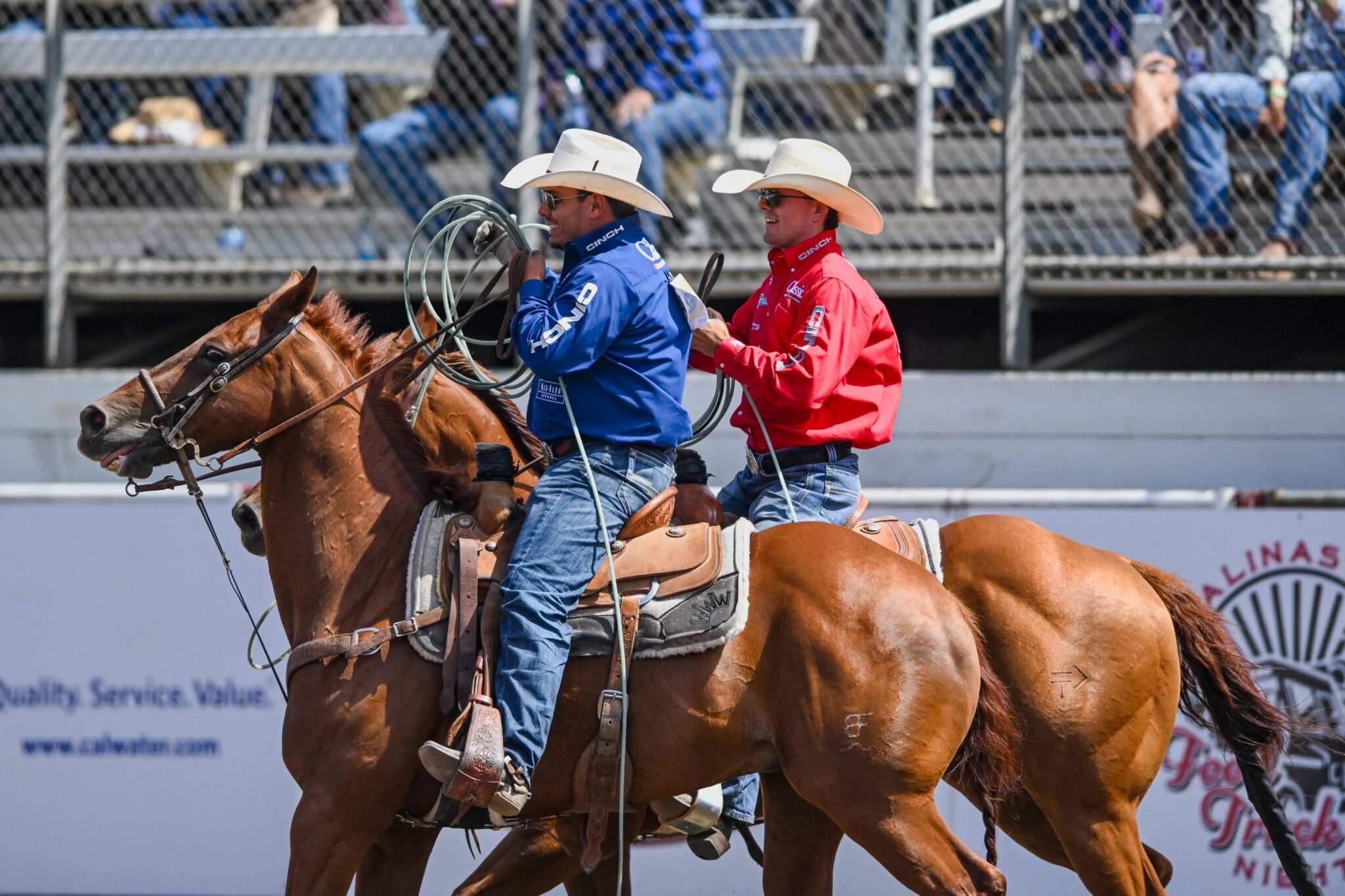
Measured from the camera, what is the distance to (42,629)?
7105mm

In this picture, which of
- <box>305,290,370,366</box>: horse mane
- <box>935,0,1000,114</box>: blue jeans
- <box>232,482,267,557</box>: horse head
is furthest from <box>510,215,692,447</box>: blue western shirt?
<box>935,0,1000,114</box>: blue jeans

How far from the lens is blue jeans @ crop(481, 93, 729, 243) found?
297 inches

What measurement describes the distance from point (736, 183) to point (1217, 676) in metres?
2.32

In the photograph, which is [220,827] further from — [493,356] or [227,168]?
[227,168]

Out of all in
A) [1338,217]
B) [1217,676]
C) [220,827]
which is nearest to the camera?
[1217,676]

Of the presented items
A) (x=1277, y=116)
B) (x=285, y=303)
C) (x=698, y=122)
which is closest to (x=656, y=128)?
(x=698, y=122)

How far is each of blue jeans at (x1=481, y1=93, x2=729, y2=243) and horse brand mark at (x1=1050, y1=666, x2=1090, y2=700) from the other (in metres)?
3.79

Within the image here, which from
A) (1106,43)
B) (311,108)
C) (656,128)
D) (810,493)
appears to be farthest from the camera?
(311,108)

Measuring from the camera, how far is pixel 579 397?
446 centimetres

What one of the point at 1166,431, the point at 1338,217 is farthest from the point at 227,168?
the point at 1338,217

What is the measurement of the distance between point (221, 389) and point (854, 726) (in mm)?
2143

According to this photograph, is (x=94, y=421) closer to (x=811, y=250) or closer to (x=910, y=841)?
(x=811, y=250)

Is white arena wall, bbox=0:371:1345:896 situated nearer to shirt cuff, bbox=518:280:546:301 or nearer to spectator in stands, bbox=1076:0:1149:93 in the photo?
spectator in stands, bbox=1076:0:1149:93

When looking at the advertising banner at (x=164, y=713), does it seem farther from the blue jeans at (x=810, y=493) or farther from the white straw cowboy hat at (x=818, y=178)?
the white straw cowboy hat at (x=818, y=178)
